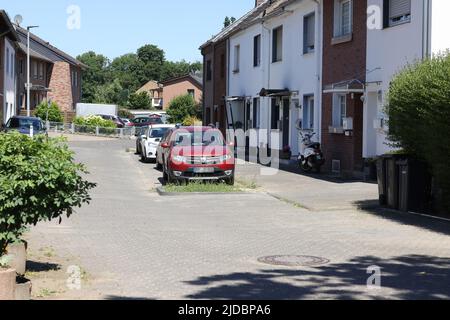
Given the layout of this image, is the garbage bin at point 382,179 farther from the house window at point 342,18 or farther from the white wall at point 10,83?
the white wall at point 10,83

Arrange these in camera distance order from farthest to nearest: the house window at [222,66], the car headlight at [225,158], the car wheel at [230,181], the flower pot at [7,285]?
the house window at [222,66], the car wheel at [230,181], the car headlight at [225,158], the flower pot at [7,285]

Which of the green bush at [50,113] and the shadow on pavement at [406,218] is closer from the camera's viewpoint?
the shadow on pavement at [406,218]

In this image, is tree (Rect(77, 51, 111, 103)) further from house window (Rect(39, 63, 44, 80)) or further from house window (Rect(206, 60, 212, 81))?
house window (Rect(206, 60, 212, 81))

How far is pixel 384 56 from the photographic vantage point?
1830cm

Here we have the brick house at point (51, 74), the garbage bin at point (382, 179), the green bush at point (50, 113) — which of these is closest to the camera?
the garbage bin at point (382, 179)

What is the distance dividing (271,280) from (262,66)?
73.2 ft

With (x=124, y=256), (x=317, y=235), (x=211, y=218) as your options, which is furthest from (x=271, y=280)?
(x=211, y=218)

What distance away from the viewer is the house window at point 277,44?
2767 cm

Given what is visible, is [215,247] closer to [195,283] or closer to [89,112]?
[195,283]

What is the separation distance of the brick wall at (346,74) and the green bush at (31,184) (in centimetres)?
1327

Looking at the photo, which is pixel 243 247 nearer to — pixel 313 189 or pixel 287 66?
pixel 313 189

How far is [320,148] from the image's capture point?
73.4 ft

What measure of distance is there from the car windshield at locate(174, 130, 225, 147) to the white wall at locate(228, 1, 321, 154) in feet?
15.1

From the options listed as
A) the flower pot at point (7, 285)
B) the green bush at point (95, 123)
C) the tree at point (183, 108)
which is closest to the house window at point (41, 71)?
the tree at point (183, 108)
